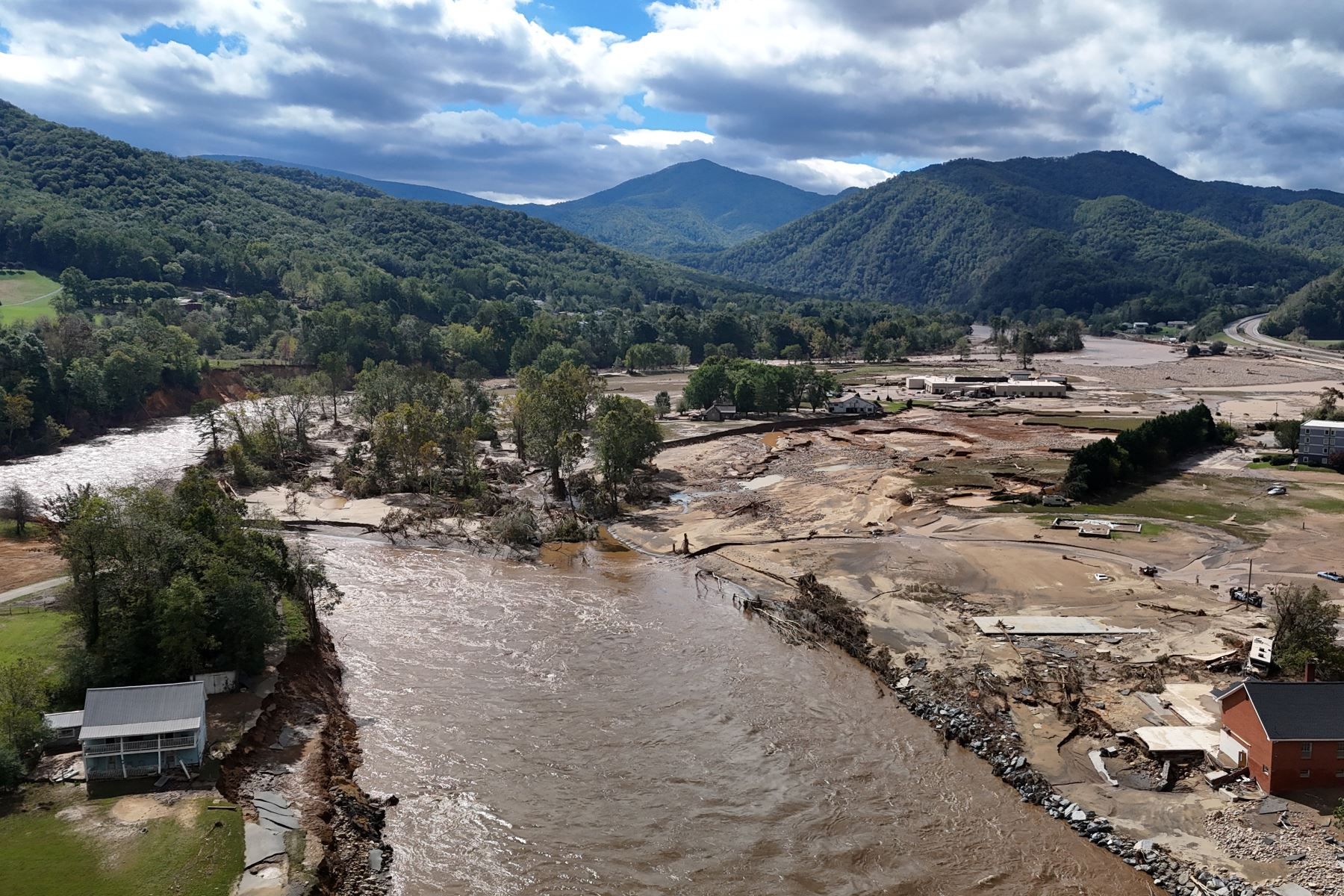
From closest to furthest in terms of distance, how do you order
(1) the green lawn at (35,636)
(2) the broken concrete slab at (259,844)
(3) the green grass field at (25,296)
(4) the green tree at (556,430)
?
(2) the broken concrete slab at (259,844) → (1) the green lawn at (35,636) → (4) the green tree at (556,430) → (3) the green grass field at (25,296)

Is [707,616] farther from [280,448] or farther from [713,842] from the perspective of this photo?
[280,448]

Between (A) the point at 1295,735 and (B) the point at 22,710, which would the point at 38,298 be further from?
(A) the point at 1295,735

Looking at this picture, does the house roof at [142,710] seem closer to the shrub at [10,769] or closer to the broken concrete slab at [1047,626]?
the shrub at [10,769]

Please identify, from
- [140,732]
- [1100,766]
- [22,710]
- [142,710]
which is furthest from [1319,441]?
[22,710]

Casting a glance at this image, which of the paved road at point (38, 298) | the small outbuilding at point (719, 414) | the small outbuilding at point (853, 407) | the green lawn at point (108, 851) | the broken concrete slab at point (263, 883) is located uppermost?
the paved road at point (38, 298)

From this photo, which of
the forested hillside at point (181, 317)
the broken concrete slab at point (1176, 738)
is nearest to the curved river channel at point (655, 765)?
the broken concrete slab at point (1176, 738)

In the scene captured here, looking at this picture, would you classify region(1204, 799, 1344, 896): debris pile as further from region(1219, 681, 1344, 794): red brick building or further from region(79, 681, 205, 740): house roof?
region(79, 681, 205, 740): house roof
